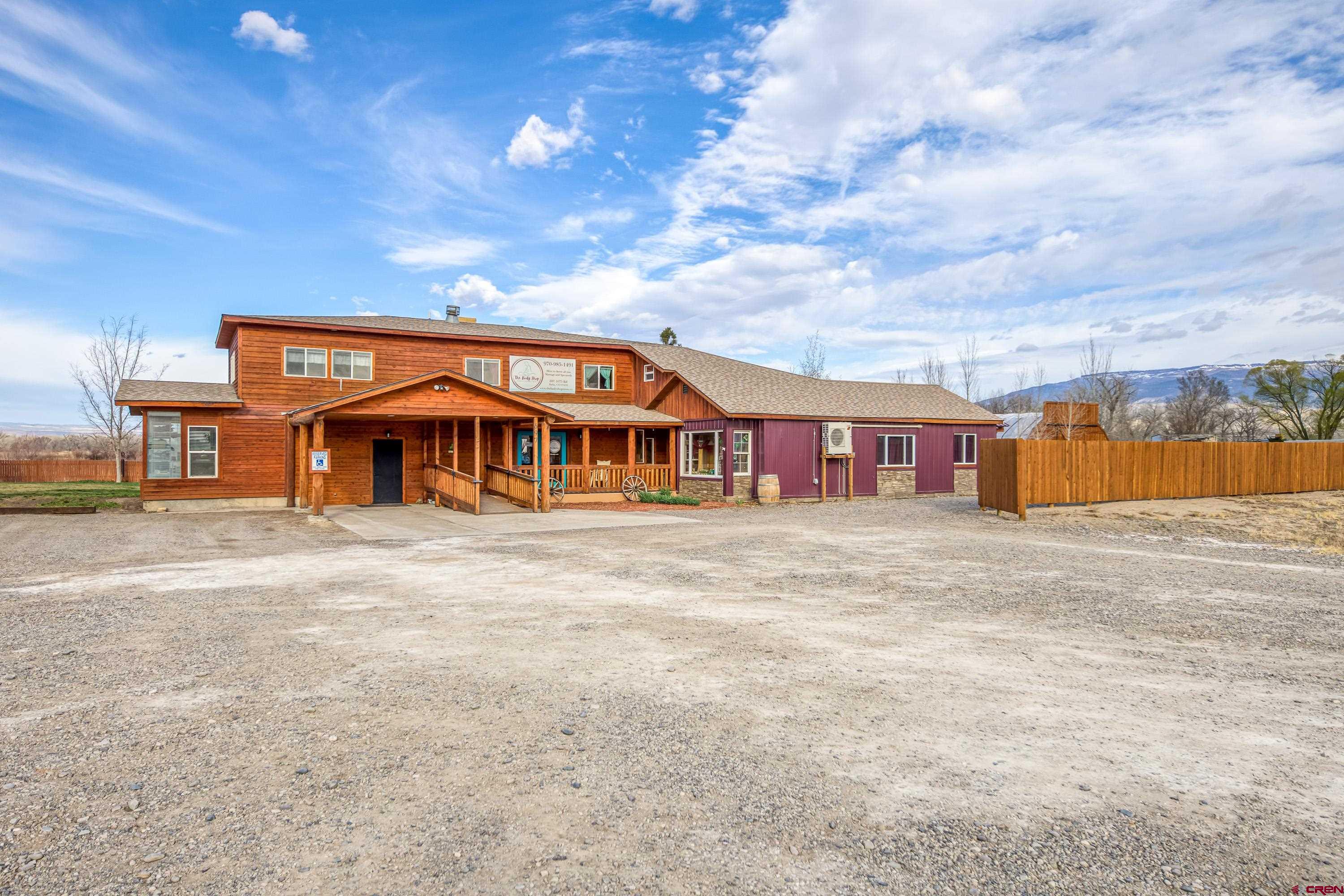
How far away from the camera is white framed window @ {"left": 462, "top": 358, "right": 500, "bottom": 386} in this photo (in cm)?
2367

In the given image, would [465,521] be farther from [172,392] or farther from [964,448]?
[964,448]

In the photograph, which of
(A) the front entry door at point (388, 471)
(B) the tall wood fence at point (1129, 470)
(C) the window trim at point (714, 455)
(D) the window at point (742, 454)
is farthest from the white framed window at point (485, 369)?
(B) the tall wood fence at point (1129, 470)

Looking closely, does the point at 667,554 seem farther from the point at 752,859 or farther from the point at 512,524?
the point at 752,859

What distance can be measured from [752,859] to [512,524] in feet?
44.6

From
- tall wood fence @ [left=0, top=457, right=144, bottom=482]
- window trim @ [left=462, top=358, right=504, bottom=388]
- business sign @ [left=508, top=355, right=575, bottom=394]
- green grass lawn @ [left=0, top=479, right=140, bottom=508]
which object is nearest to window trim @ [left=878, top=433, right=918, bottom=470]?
business sign @ [left=508, top=355, right=575, bottom=394]

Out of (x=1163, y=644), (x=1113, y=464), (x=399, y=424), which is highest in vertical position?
(x=399, y=424)

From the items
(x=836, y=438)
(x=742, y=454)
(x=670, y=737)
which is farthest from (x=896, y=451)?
(x=670, y=737)

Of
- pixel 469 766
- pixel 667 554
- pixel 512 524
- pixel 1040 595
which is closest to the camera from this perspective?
pixel 469 766

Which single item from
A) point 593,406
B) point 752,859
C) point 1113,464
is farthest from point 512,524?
point 1113,464

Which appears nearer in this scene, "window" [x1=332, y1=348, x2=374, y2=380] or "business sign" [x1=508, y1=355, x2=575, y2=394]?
"window" [x1=332, y1=348, x2=374, y2=380]

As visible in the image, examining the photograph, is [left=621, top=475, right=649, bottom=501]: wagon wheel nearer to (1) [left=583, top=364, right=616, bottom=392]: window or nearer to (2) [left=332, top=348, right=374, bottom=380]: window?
(1) [left=583, top=364, right=616, bottom=392]: window

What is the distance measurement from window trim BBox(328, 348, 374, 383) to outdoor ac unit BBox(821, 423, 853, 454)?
569 inches

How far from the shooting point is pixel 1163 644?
6262 mm

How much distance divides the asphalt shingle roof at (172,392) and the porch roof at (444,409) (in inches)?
82.5
